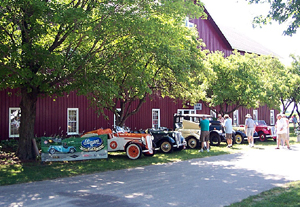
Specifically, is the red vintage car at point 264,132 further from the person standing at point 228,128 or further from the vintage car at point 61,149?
the vintage car at point 61,149

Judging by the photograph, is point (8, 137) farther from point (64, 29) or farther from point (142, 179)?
point (142, 179)

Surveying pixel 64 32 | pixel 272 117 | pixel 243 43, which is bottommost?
pixel 272 117

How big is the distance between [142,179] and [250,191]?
314 cm

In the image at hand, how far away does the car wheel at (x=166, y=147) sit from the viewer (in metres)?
15.7

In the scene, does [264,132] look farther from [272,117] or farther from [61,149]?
[272,117]

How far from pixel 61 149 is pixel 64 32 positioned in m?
4.42

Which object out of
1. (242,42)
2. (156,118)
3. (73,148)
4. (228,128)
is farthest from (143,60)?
(242,42)

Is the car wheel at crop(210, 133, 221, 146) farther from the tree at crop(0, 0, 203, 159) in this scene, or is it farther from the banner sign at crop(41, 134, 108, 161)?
the tree at crop(0, 0, 203, 159)

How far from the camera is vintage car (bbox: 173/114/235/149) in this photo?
58.9 ft

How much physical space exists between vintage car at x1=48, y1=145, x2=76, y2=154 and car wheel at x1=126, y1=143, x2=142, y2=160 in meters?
2.35

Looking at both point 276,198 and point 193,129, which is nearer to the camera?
point 276,198

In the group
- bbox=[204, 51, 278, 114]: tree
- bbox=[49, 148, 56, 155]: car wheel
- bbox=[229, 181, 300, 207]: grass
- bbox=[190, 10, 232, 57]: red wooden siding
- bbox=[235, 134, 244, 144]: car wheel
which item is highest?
bbox=[190, 10, 232, 57]: red wooden siding

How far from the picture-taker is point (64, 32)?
11805 mm

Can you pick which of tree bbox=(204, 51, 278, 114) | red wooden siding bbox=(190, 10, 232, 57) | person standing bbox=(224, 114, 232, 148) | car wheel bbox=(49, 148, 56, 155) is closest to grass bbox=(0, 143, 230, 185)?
car wheel bbox=(49, 148, 56, 155)
